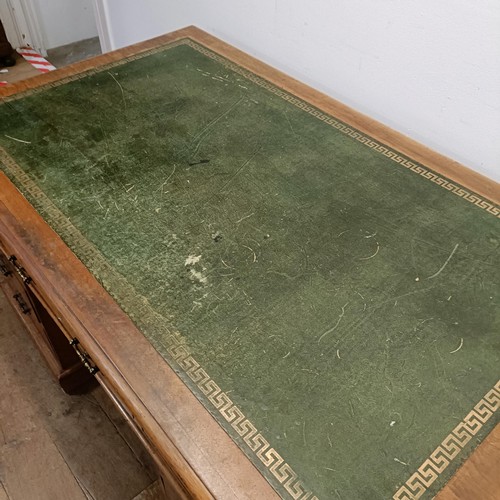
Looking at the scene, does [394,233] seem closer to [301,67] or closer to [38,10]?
[301,67]

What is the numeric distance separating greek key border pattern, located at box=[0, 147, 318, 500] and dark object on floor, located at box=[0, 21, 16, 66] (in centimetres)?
238

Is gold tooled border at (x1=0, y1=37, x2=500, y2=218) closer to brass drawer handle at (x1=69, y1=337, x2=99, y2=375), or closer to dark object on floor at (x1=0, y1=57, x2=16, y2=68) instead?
brass drawer handle at (x1=69, y1=337, x2=99, y2=375)

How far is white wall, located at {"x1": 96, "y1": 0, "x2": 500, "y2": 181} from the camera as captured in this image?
1.03 meters

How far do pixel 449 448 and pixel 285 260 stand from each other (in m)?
0.40

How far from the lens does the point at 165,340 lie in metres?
0.81

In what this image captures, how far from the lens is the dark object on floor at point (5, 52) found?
10.1ft

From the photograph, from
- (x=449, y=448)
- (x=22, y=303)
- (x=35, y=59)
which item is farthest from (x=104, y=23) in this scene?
(x=449, y=448)

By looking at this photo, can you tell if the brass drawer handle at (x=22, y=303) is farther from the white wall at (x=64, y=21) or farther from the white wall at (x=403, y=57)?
the white wall at (x=64, y=21)

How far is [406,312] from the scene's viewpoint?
2.75 ft

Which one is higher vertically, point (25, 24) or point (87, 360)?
point (87, 360)

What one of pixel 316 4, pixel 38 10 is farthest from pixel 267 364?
pixel 38 10

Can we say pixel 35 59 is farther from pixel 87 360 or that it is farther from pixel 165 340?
pixel 165 340

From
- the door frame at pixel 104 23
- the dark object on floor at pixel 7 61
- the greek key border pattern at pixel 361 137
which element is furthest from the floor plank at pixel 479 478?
the dark object on floor at pixel 7 61

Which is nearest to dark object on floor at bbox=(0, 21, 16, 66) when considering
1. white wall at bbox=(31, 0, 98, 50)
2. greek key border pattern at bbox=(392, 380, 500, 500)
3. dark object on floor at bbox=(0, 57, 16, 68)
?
dark object on floor at bbox=(0, 57, 16, 68)
